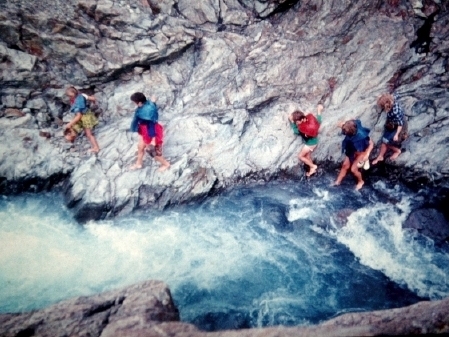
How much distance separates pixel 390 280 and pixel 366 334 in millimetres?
3678

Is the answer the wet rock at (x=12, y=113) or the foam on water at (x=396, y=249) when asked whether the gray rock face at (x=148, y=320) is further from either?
the wet rock at (x=12, y=113)

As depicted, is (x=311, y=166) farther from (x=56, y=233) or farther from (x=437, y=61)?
(x=56, y=233)


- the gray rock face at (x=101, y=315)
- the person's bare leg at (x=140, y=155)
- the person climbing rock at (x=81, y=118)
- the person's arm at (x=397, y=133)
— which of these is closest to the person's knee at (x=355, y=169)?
the person's arm at (x=397, y=133)

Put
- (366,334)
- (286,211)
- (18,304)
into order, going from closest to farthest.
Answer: (366,334) → (18,304) → (286,211)

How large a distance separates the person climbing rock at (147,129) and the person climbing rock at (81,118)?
1.51 metres

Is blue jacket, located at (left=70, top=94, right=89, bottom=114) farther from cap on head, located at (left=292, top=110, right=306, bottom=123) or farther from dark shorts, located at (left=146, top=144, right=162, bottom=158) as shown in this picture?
cap on head, located at (left=292, top=110, right=306, bottom=123)

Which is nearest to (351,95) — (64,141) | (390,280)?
(390,280)

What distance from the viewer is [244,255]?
23.7ft

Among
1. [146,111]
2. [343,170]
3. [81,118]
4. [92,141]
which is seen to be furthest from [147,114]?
[343,170]

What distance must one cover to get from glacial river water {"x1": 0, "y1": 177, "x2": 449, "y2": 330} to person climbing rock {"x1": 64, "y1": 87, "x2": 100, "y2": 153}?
1815 mm

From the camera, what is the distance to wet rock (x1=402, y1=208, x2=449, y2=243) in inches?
280

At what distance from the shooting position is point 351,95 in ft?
30.4

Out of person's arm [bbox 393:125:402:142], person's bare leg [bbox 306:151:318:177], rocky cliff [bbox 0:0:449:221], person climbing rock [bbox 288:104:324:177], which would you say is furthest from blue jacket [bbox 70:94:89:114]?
person's arm [bbox 393:125:402:142]

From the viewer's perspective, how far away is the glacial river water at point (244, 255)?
6.19 meters
